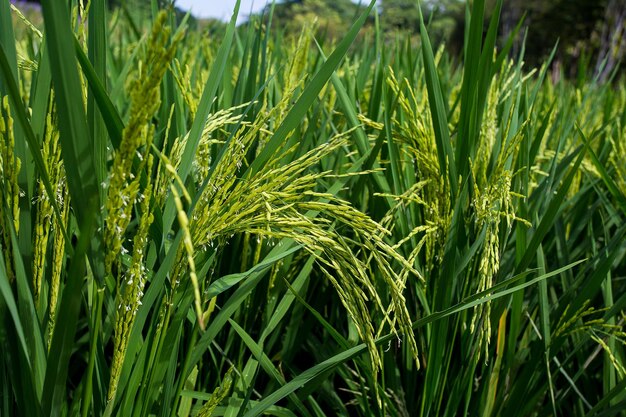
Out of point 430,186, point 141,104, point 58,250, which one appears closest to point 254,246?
point 430,186

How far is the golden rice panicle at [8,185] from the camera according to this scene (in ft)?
2.22

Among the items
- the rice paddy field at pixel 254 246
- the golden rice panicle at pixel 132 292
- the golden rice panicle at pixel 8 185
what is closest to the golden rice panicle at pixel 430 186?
the rice paddy field at pixel 254 246

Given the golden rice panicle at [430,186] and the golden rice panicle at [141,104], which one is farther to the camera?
the golden rice panicle at [430,186]

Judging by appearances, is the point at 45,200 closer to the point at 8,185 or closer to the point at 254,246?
the point at 8,185

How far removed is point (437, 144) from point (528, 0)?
2002 cm

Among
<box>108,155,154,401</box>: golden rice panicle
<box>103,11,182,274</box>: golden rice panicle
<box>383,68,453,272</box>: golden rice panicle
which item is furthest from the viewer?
<box>383,68,453,272</box>: golden rice panicle

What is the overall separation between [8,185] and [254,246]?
56cm

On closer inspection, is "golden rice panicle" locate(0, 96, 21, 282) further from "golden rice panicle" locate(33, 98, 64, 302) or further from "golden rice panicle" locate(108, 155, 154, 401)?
"golden rice panicle" locate(108, 155, 154, 401)

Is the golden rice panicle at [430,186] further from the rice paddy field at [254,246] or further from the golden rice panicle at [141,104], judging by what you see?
Answer: the golden rice panicle at [141,104]

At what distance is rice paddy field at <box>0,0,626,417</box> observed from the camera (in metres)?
0.66

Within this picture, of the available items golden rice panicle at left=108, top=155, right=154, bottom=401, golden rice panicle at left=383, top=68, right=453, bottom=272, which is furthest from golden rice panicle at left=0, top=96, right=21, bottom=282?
golden rice panicle at left=383, top=68, right=453, bottom=272

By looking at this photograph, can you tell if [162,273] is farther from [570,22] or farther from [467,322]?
[570,22]

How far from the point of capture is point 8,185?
2.28 feet

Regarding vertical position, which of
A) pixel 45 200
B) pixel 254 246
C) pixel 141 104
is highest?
pixel 141 104
